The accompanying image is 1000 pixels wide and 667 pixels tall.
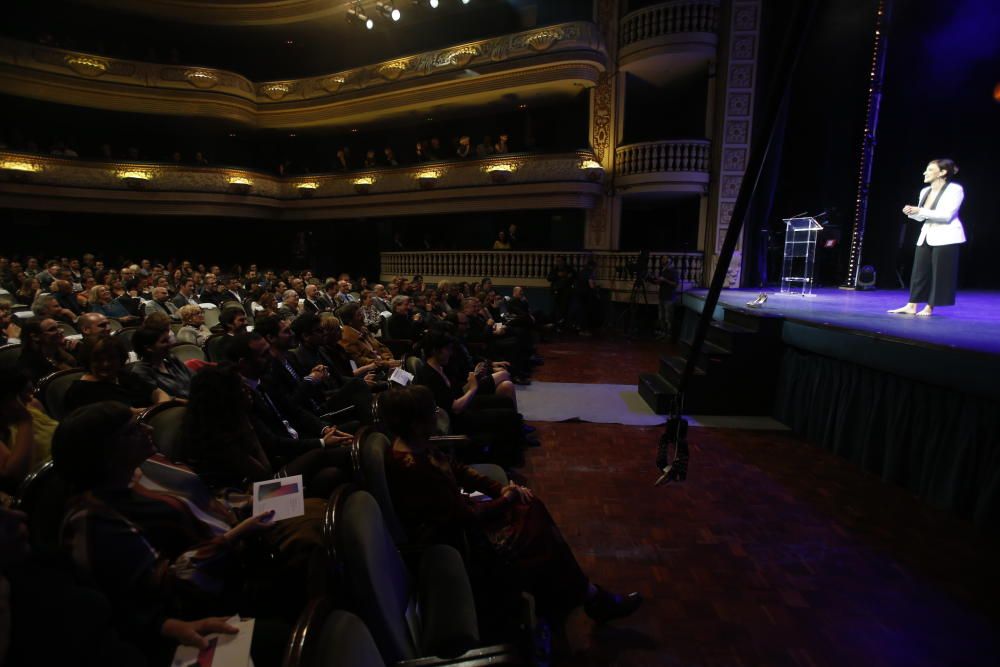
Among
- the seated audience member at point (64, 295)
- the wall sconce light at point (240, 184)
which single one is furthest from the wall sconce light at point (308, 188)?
the seated audience member at point (64, 295)

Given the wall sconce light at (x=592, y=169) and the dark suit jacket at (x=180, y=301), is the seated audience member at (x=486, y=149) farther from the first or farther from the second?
the dark suit jacket at (x=180, y=301)

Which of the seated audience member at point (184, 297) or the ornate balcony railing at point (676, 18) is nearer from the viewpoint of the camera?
the seated audience member at point (184, 297)

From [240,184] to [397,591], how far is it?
1505 centimetres

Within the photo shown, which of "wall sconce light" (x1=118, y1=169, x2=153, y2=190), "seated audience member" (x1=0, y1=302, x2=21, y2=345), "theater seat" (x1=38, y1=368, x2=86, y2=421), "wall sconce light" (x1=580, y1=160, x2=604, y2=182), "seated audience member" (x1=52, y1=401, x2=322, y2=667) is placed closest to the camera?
"seated audience member" (x1=52, y1=401, x2=322, y2=667)

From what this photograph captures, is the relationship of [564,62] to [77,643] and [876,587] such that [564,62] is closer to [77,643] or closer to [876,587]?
[876,587]

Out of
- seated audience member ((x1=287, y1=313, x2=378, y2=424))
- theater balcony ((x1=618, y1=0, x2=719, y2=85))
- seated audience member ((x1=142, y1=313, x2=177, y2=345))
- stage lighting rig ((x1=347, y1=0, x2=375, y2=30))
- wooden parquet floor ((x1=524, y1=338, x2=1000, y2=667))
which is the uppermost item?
stage lighting rig ((x1=347, y1=0, x2=375, y2=30))

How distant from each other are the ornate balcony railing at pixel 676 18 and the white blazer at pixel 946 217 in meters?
6.28

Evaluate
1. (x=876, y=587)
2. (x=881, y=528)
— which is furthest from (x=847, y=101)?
(x=876, y=587)

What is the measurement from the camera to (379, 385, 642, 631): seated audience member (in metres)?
1.72

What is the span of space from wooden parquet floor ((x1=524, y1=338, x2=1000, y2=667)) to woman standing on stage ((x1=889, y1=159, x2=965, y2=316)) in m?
2.05

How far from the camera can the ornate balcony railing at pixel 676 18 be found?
348 inches

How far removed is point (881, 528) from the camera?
105 inches

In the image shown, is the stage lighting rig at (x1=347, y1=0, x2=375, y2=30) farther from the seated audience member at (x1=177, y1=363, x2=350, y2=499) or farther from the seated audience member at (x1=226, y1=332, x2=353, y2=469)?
the seated audience member at (x1=177, y1=363, x2=350, y2=499)

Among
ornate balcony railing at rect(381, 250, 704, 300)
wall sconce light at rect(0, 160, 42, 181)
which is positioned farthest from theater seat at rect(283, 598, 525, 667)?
wall sconce light at rect(0, 160, 42, 181)
